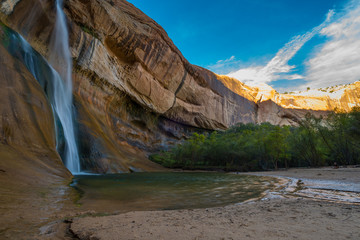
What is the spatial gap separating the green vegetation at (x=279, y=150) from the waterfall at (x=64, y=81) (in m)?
17.4

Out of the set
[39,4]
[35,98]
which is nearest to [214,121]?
[39,4]

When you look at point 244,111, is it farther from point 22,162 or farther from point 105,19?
point 22,162

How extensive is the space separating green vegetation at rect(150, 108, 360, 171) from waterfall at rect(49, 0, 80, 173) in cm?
1744

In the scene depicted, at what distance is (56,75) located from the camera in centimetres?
1848

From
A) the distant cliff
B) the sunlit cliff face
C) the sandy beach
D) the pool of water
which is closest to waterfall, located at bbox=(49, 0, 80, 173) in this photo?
the distant cliff

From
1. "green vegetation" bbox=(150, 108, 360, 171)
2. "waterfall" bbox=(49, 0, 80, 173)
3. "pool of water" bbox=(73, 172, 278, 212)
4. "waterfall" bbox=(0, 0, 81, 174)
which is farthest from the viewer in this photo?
"green vegetation" bbox=(150, 108, 360, 171)

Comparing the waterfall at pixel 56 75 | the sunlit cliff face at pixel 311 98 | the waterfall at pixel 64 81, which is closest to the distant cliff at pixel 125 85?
the waterfall at pixel 64 81

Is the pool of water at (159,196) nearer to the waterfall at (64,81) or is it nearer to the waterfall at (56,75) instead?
the waterfall at (56,75)

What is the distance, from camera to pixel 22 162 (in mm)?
6605

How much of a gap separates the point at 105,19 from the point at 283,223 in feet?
102

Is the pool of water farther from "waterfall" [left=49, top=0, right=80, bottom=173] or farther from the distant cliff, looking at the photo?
"waterfall" [left=49, top=0, right=80, bottom=173]

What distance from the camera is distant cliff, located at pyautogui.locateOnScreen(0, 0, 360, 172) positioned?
19.7m

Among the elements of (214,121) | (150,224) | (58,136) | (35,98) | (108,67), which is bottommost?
(150,224)

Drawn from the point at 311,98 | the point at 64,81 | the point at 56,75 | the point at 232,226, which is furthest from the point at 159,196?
the point at 311,98
